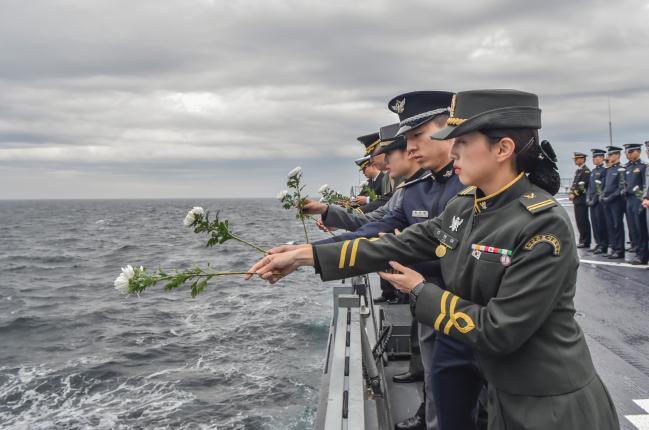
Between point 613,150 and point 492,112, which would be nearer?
point 492,112

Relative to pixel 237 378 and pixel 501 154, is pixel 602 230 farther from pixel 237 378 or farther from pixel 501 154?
pixel 501 154

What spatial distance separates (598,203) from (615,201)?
31.5 inches

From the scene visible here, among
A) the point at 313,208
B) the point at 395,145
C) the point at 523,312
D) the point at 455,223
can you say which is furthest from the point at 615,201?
the point at 523,312

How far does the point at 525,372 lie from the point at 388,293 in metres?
5.54

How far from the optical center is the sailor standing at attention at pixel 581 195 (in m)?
12.9

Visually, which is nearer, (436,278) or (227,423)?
(436,278)

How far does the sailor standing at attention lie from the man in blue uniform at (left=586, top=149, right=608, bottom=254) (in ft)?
2.55

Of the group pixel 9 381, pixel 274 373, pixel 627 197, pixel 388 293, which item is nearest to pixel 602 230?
pixel 627 197

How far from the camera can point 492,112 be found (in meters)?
1.84

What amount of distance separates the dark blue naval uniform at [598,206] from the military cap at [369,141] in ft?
25.5

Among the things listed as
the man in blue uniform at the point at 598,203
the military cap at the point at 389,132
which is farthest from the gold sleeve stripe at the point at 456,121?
the man in blue uniform at the point at 598,203

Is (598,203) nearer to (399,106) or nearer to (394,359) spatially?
(394,359)

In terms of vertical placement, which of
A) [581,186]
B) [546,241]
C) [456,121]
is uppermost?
[456,121]

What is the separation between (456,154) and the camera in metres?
1.95
